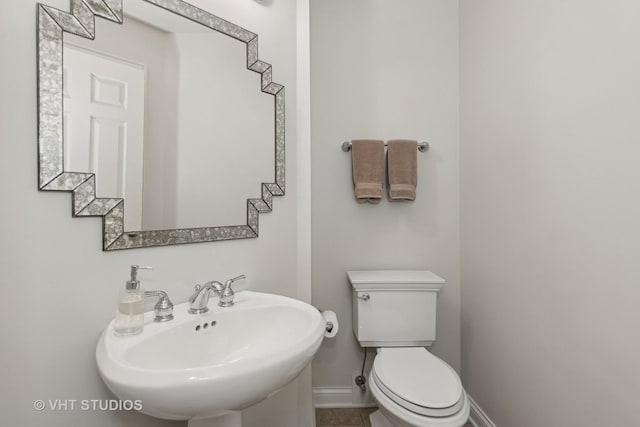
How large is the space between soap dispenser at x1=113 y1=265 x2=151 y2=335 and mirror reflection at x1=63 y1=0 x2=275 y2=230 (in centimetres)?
20

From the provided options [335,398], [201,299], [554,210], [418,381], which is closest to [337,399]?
[335,398]

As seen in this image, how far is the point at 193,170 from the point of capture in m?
1.12

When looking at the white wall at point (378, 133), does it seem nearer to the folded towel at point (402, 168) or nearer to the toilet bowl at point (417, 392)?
the folded towel at point (402, 168)

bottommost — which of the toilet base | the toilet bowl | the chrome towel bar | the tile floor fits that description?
the tile floor

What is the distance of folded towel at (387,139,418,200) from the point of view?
5.45 ft

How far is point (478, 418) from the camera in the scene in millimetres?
1574

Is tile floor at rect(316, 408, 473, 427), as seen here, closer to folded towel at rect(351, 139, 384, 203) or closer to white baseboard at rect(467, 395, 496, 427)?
white baseboard at rect(467, 395, 496, 427)

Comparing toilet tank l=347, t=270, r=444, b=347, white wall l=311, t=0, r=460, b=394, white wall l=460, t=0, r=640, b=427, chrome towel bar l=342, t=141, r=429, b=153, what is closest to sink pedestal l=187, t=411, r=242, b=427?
toilet tank l=347, t=270, r=444, b=347

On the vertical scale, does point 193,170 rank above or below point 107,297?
above

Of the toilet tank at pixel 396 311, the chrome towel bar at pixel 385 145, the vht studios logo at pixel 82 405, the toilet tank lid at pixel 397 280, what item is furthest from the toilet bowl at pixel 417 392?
the chrome towel bar at pixel 385 145

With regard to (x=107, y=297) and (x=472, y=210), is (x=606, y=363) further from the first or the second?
(x=107, y=297)

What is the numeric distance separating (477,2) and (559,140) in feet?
3.35

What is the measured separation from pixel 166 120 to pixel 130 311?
2.09 ft

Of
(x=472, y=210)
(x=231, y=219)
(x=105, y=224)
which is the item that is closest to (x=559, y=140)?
(x=472, y=210)
